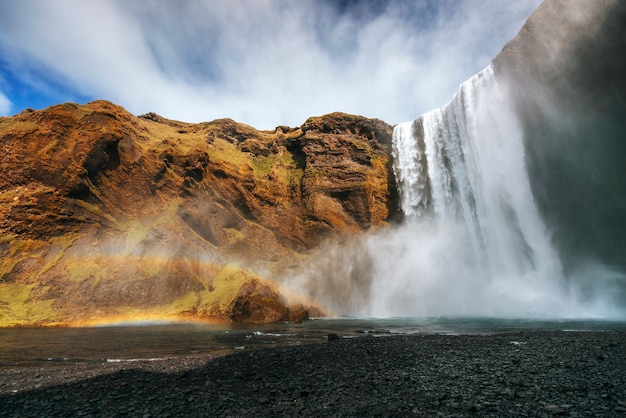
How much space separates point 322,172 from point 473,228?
31.8 m

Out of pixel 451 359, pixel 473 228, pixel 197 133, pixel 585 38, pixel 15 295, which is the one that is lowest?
pixel 451 359

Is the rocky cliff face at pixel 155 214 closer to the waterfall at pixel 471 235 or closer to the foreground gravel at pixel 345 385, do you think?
the waterfall at pixel 471 235

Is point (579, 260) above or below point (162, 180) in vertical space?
below

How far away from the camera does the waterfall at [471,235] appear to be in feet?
146

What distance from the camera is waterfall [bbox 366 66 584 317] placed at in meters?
44.4

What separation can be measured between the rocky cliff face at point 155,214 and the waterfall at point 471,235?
1085cm

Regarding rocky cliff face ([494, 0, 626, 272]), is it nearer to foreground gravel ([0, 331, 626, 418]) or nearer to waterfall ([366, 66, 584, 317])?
waterfall ([366, 66, 584, 317])

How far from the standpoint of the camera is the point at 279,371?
11953 mm

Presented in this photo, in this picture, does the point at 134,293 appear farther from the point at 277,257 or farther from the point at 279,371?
the point at 279,371

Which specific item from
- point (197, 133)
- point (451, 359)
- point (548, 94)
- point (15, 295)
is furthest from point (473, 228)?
point (197, 133)

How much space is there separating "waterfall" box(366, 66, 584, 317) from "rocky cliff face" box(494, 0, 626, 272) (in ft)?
7.88

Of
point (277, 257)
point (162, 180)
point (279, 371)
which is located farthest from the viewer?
point (277, 257)

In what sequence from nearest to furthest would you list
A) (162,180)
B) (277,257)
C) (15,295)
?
(15,295) → (162,180) → (277,257)

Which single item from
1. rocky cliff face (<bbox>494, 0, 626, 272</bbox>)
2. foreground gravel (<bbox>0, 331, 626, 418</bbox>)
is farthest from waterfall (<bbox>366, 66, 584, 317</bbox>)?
foreground gravel (<bbox>0, 331, 626, 418</bbox>)
